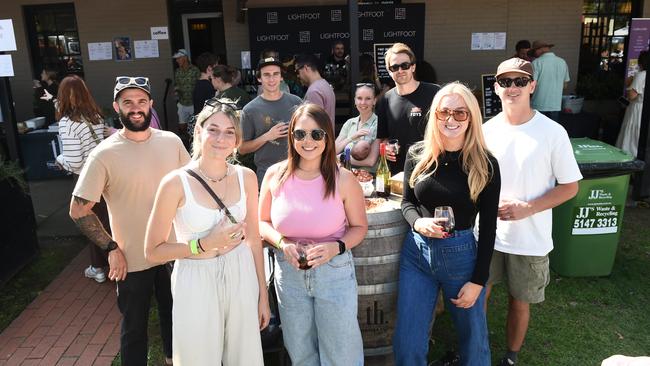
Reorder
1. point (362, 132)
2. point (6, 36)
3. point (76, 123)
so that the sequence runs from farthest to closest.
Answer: point (6, 36)
point (76, 123)
point (362, 132)

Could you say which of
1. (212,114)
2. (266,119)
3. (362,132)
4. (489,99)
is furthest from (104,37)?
(212,114)

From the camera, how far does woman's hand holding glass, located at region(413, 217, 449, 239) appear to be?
7.86 feet

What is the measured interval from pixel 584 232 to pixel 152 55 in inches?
324

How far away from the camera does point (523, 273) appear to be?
2918 millimetres

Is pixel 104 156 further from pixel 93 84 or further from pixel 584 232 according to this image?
pixel 93 84

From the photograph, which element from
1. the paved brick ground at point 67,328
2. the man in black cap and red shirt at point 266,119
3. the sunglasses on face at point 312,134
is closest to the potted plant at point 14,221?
the paved brick ground at point 67,328

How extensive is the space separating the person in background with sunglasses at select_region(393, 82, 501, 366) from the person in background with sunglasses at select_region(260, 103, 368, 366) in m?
0.31

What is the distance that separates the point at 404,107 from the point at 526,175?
1.12 m

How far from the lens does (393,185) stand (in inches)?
128

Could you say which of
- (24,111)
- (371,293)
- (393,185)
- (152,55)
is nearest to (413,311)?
(371,293)

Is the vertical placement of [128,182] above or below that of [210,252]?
above

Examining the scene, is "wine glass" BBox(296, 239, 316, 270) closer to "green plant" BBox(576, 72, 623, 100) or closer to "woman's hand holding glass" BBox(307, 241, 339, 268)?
"woman's hand holding glass" BBox(307, 241, 339, 268)

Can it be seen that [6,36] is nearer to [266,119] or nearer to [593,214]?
[266,119]

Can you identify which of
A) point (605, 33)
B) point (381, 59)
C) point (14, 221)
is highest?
point (605, 33)
